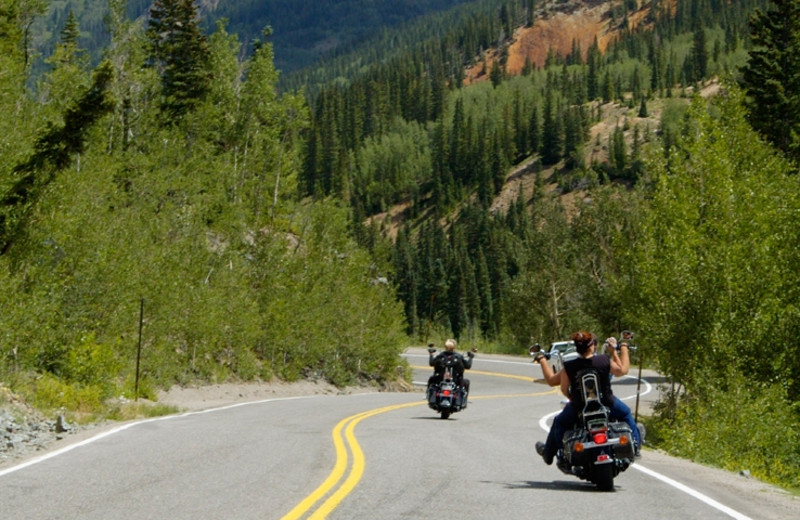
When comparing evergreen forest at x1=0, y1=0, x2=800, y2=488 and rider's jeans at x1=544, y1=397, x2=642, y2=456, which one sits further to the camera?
evergreen forest at x1=0, y1=0, x2=800, y2=488

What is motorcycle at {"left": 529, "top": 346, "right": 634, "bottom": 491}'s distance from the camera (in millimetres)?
9820

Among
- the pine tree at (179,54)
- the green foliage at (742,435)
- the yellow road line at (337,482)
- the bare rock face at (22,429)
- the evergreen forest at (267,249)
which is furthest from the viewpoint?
the pine tree at (179,54)

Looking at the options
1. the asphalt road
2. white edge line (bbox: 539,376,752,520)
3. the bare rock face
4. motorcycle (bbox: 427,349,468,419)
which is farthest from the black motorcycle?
motorcycle (bbox: 427,349,468,419)

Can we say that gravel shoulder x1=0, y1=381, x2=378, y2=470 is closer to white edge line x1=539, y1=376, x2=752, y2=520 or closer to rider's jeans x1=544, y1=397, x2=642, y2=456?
rider's jeans x1=544, y1=397, x2=642, y2=456

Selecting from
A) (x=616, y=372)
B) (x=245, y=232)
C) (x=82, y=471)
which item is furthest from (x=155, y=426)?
(x=245, y=232)

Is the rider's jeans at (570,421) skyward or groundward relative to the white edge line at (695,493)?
skyward

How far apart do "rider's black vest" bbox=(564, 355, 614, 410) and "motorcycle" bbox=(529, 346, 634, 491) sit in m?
0.05

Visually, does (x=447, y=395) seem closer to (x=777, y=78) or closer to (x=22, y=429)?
(x=22, y=429)

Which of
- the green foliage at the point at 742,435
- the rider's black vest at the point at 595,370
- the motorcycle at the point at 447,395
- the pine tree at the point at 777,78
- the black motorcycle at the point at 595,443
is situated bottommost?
the green foliage at the point at 742,435

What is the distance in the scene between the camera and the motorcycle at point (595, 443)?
982 centimetres

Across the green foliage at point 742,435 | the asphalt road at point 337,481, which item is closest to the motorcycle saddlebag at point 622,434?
A: the asphalt road at point 337,481

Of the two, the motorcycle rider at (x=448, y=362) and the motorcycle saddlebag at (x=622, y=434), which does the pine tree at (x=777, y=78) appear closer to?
the motorcycle rider at (x=448, y=362)

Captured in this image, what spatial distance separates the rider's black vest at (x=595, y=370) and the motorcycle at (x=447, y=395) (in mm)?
10823

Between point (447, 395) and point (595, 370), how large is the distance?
1100 centimetres
